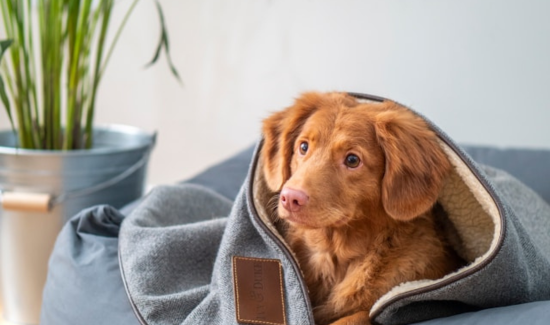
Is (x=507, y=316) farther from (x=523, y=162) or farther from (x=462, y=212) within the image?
(x=523, y=162)

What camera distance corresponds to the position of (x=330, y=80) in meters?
2.77

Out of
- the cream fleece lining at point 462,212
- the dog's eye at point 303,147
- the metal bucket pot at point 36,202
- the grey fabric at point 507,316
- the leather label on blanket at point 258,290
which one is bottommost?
the metal bucket pot at point 36,202

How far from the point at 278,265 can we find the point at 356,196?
0.23m

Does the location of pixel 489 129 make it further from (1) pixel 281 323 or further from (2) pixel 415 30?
(1) pixel 281 323

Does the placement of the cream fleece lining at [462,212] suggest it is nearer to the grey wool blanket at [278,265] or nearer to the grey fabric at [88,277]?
the grey wool blanket at [278,265]

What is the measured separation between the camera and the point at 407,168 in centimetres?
129

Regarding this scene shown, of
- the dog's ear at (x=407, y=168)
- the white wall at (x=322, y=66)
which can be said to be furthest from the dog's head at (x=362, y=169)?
the white wall at (x=322, y=66)

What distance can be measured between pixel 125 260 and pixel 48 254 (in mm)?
596

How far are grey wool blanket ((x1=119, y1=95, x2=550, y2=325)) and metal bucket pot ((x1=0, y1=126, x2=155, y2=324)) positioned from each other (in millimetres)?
415

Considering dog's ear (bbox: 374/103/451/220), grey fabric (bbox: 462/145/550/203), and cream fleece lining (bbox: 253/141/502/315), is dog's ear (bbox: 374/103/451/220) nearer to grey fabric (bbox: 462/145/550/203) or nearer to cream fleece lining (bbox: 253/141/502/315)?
cream fleece lining (bbox: 253/141/502/315)

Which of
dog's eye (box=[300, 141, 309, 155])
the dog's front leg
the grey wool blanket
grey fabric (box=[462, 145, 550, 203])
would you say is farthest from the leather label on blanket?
grey fabric (box=[462, 145, 550, 203])

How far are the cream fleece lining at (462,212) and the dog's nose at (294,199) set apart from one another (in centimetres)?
16

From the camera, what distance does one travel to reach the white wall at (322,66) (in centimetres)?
251

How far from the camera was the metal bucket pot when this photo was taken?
2.02 m
